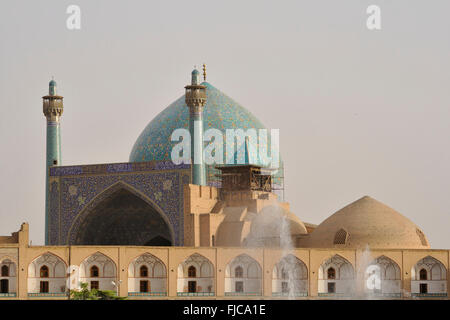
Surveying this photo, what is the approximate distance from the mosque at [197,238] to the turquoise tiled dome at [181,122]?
0.05 metres

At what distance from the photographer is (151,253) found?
35.6 metres

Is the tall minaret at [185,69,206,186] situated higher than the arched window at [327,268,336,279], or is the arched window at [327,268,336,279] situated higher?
the tall minaret at [185,69,206,186]

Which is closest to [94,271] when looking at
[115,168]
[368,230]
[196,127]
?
[115,168]

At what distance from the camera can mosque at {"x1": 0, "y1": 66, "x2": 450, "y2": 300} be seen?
35.1 m

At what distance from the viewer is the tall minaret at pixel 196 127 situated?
127ft

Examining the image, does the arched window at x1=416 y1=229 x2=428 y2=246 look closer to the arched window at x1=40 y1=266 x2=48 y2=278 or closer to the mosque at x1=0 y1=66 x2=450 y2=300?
the mosque at x1=0 y1=66 x2=450 y2=300

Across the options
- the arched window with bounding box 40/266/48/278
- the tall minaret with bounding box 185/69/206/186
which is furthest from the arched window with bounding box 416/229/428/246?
the arched window with bounding box 40/266/48/278

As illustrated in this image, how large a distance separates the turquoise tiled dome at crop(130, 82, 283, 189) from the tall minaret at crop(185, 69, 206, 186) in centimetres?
255

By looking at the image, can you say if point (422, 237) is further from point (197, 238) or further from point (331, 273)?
point (197, 238)

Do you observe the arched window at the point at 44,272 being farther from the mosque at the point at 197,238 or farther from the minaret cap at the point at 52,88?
the minaret cap at the point at 52,88

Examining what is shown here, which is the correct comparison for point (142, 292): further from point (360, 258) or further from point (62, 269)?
point (360, 258)
